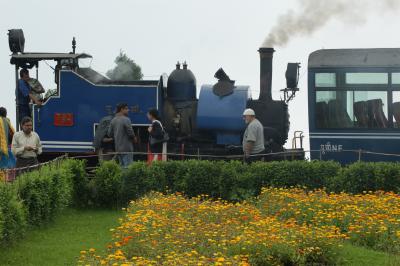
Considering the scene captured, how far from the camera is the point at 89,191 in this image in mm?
17922

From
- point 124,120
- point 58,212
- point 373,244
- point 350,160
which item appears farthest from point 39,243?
point 350,160

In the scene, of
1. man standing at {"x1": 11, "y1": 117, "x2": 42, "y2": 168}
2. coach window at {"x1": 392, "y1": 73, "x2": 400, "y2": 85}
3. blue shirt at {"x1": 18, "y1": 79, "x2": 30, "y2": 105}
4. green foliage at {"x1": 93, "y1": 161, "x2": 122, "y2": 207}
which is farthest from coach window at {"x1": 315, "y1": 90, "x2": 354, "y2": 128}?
man standing at {"x1": 11, "y1": 117, "x2": 42, "y2": 168}

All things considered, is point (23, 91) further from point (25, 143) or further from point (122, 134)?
point (25, 143)

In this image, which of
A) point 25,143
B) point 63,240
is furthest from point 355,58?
point 63,240

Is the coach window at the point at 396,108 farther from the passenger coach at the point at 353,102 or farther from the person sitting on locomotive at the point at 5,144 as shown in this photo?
the person sitting on locomotive at the point at 5,144

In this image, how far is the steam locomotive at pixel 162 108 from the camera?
21547mm

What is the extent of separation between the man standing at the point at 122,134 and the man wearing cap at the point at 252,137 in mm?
2512

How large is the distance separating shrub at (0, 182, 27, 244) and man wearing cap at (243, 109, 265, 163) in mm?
7011

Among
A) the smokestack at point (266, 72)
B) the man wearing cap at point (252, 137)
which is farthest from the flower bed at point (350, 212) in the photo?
the smokestack at point (266, 72)

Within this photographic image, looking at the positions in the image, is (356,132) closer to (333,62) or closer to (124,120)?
(333,62)

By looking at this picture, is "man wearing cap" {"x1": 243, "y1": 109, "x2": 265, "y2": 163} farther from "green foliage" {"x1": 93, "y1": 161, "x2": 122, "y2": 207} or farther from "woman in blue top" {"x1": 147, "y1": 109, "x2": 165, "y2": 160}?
"green foliage" {"x1": 93, "y1": 161, "x2": 122, "y2": 207}

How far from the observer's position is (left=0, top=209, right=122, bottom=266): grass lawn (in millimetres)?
11516

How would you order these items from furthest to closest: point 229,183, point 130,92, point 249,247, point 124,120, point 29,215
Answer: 1. point 130,92
2. point 124,120
3. point 229,183
4. point 29,215
5. point 249,247

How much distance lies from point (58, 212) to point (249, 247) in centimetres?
613
